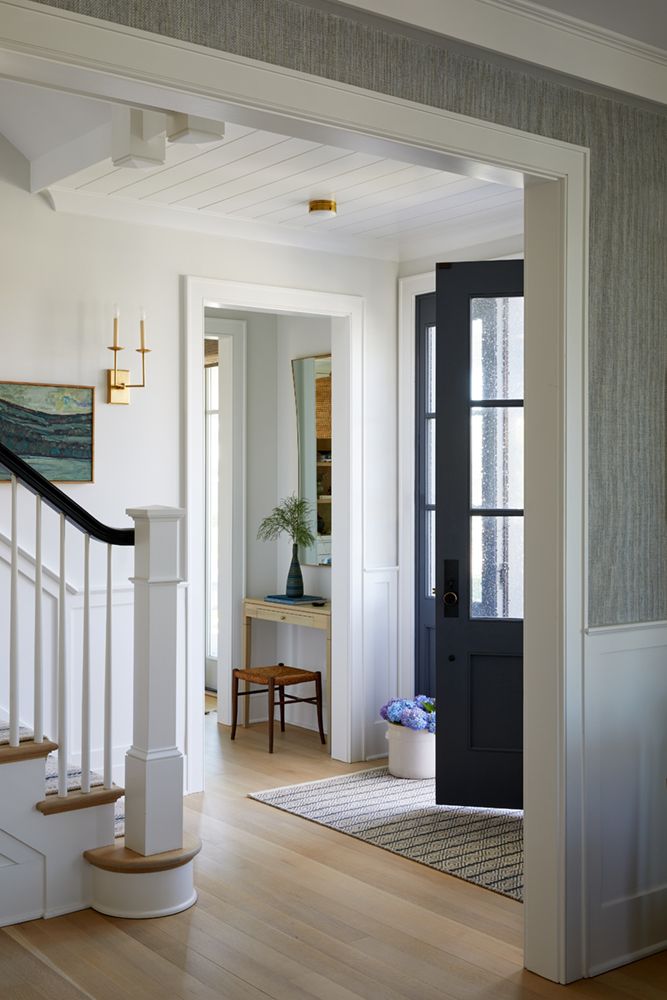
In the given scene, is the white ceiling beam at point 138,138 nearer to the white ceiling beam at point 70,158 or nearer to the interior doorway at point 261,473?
the white ceiling beam at point 70,158

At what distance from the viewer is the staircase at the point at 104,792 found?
11.7 ft

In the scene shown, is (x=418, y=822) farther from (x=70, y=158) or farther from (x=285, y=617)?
(x=70, y=158)

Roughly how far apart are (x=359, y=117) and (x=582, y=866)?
7.13ft

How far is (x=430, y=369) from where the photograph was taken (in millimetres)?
5738

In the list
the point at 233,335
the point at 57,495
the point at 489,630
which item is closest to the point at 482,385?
the point at 489,630

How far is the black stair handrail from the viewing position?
3.64 meters

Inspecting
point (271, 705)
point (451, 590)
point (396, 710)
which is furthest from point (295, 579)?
point (451, 590)

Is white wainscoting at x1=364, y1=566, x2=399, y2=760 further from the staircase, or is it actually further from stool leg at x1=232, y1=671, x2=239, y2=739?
the staircase

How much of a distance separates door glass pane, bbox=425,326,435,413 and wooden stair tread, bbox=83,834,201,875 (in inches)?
111

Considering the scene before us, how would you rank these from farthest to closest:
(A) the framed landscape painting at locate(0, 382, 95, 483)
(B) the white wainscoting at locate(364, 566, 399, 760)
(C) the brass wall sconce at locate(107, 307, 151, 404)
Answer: (B) the white wainscoting at locate(364, 566, 399, 760) < (C) the brass wall sconce at locate(107, 307, 151, 404) < (A) the framed landscape painting at locate(0, 382, 95, 483)

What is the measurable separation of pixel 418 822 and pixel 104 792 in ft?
4.93

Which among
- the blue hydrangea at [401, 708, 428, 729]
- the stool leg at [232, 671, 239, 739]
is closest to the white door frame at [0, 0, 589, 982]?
the blue hydrangea at [401, 708, 428, 729]

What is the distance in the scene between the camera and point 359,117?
2678mm

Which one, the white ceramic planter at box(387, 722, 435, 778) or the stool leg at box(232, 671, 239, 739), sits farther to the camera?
the stool leg at box(232, 671, 239, 739)
